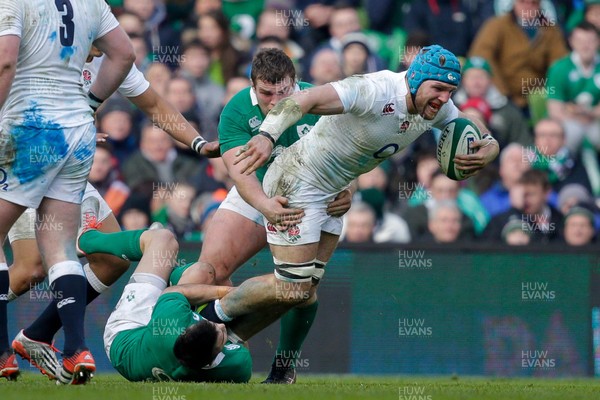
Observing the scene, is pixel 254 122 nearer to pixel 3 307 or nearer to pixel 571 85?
pixel 3 307

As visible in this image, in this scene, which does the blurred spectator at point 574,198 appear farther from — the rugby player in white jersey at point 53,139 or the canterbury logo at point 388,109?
the rugby player in white jersey at point 53,139

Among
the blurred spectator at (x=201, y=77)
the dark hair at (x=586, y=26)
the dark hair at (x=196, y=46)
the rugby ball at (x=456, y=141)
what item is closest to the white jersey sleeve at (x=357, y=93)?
the rugby ball at (x=456, y=141)

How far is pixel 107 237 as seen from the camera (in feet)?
30.1

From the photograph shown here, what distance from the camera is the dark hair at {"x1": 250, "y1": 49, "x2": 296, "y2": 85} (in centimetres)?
903

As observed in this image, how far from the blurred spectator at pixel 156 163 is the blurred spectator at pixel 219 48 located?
119cm

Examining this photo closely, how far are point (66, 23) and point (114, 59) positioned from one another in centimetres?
Result: 65

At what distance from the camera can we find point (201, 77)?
48.8 ft

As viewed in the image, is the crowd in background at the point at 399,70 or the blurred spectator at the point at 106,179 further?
the blurred spectator at the point at 106,179

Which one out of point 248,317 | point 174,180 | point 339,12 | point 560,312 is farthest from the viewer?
point 339,12

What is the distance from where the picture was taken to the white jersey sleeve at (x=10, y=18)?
771cm

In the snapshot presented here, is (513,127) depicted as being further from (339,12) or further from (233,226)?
(233,226)

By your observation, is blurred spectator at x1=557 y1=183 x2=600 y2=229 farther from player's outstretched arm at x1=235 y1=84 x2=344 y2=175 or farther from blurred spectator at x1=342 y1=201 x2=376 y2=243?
player's outstretched arm at x1=235 y1=84 x2=344 y2=175

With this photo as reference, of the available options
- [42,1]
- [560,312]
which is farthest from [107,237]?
[560,312]

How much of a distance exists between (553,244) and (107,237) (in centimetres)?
466
